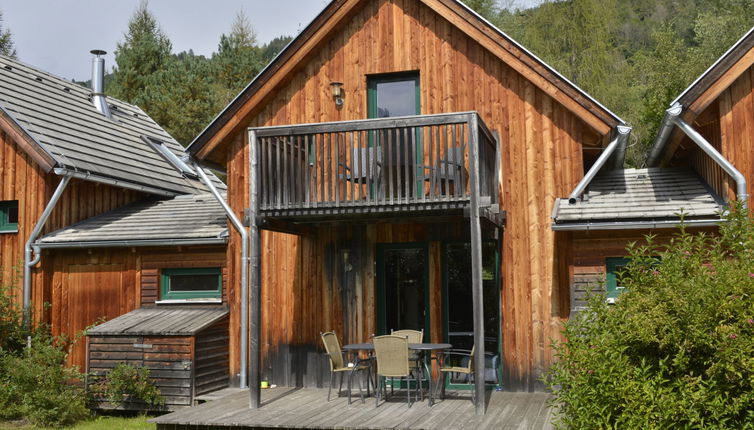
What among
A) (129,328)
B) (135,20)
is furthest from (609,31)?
(135,20)

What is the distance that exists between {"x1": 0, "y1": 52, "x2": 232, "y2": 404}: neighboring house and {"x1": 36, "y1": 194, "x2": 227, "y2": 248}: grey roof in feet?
0.07

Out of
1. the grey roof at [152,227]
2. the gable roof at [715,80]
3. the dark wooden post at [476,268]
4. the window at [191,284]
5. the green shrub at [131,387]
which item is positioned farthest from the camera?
the window at [191,284]

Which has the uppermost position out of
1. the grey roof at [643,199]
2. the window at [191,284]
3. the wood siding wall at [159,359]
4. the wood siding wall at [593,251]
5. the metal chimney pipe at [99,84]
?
the metal chimney pipe at [99,84]

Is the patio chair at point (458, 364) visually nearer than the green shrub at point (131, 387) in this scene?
Yes

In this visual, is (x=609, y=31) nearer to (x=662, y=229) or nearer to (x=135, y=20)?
(x=662, y=229)

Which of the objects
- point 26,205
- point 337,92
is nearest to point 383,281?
point 337,92

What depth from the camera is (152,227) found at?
1320cm

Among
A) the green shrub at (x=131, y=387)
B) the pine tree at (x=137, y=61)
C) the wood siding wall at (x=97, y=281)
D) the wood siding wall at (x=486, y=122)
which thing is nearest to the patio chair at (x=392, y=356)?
the wood siding wall at (x=486, y=122)

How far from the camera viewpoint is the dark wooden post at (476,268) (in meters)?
9.04

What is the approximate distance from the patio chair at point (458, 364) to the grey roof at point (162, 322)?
3.78 meters

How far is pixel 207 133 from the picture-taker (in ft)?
40.1

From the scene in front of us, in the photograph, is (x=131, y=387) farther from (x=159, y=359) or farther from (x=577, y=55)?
(x=577, y=55)

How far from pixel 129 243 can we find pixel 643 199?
8369 millimetres

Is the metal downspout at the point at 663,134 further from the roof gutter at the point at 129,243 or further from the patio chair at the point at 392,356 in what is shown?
the roof gutter at the point at 129,243
